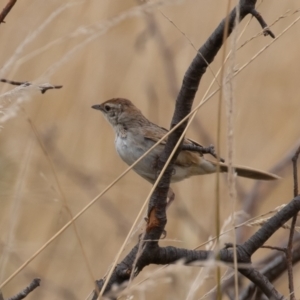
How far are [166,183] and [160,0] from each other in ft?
1.63

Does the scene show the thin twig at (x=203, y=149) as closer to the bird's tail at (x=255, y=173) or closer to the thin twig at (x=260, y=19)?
the thin twig at (x=260, y=19)

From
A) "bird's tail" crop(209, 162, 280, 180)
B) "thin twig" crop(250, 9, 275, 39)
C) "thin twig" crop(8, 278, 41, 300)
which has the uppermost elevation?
"thin twig" crop(250, 9, 275, 39)

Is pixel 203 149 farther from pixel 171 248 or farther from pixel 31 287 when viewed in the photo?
pixel 31 287

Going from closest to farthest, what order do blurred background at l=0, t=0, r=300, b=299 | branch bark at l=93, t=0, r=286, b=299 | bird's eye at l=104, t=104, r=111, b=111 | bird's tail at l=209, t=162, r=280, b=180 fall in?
branch bark at l=93, t=0, r=286, b=299
bird's tail at l=209, t=162, r=280, b=180
bird's eye at l=104, t=104, r=111, b=111
blurred background at l=0, t=0, r=300, b=299

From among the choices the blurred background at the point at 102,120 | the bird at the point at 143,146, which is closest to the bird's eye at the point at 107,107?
the bird at the point at 143,146

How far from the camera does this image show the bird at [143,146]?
3111mm

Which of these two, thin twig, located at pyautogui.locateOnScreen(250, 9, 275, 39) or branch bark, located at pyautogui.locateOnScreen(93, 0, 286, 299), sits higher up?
thin twig, located at pyautogui.locateOnScreen(250, 9, 275, 39)

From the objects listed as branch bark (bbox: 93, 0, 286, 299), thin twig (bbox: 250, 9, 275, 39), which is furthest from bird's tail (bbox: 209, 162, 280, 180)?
thin twig (bbox: 250, 9, 275, 39)

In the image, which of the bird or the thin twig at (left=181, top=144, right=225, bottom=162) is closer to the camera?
the thin twig at (left=181, top=144, right=225, bottom=162)

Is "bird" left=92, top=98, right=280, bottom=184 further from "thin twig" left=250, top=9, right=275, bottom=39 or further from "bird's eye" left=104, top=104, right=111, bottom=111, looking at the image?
"thin twig" left=250, top=9, right=275, bottom=39

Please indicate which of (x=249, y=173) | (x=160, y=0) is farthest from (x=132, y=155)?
(x=160, y=0)

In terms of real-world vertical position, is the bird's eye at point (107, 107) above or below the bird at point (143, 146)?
above

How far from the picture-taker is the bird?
311cm

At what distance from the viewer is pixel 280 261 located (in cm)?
262
